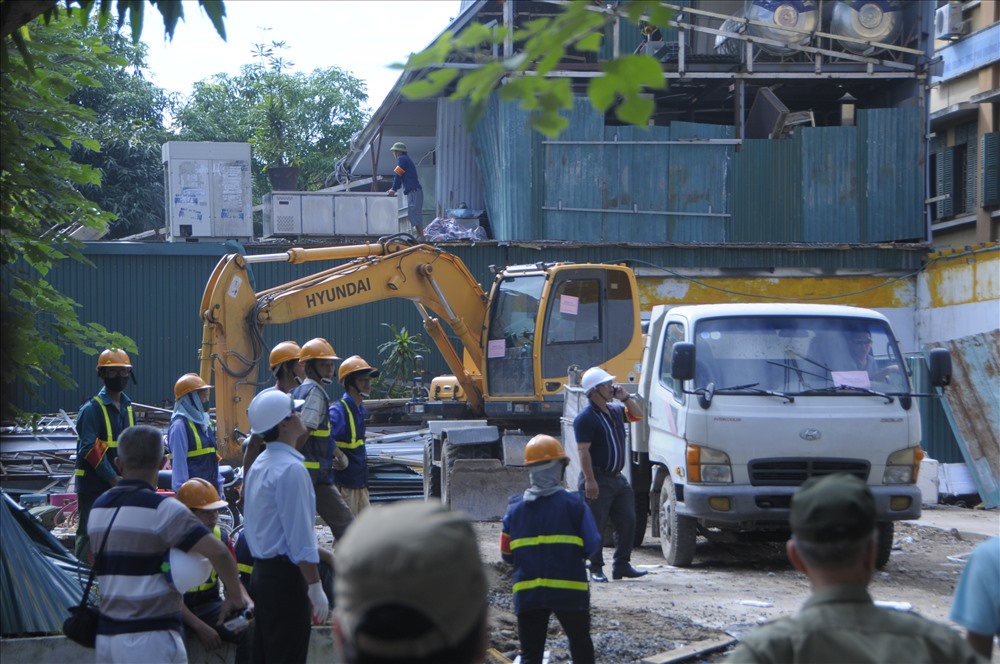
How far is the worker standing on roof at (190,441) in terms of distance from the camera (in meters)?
8.62

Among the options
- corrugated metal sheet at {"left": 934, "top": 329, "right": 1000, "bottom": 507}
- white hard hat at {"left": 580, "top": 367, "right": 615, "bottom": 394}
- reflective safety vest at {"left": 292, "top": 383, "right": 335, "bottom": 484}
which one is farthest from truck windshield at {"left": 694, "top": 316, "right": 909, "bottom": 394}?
corrugated metal sheet at {"left": 934, "top": 329, "right": 1000, "bottom": 507}

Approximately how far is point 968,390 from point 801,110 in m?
10.3

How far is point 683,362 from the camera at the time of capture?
10.2 m

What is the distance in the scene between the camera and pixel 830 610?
9.15 ft

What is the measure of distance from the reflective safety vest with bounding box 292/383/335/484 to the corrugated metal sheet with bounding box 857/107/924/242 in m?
17.3

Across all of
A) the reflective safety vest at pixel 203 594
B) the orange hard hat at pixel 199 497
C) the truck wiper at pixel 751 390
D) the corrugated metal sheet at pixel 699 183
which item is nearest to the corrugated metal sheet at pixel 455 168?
the corrugated metal sheet at pixel 699 183

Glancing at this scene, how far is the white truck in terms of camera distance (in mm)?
10180

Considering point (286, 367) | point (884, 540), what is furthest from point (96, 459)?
point (884, 540)

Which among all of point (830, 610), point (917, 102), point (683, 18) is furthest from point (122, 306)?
point (830, 610)

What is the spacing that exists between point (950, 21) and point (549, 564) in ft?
62.0

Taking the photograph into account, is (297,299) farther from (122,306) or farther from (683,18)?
(683,18)

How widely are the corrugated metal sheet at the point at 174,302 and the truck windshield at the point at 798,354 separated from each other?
11410mm

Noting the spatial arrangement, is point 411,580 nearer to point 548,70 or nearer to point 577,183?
point 548,70

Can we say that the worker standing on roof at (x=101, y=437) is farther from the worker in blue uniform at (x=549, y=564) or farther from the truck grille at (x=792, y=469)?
the truck grille at (x=792, y=469)
